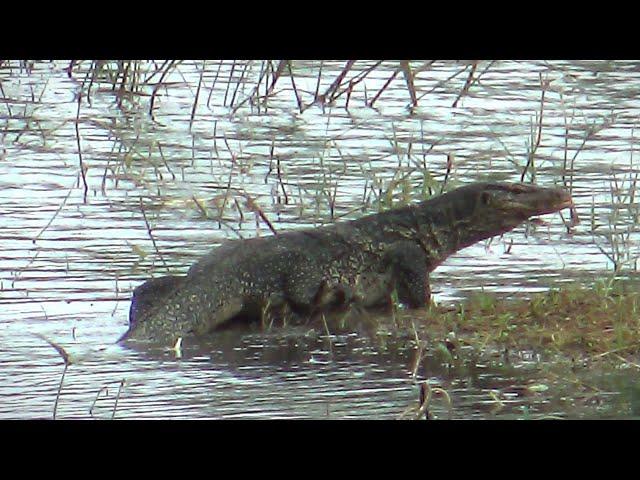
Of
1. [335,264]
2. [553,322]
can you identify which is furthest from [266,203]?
[553,322]

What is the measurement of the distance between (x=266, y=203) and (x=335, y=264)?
107cm

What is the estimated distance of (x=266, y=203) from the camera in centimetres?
795

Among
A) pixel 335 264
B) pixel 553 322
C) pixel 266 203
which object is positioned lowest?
pixel 553 322

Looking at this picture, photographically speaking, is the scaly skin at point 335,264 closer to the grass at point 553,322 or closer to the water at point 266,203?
the water at point 266,203

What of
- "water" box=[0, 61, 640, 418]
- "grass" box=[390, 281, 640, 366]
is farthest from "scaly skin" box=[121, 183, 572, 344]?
"grass" box=[390, 281, 640, 366]

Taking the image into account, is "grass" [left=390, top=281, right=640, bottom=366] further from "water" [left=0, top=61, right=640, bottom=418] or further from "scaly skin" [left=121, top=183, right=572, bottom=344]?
"scaly skin" [left=121, top=183, right=572, bottom=344]

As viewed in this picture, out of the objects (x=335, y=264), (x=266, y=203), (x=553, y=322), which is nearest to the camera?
(x=553, y=322)

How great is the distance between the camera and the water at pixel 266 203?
19.1 feet

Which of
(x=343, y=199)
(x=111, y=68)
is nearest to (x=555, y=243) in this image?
(x=343, y=199)

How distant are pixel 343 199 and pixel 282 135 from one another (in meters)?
0.93

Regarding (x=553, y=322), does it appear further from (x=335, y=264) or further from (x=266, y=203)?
(x=266, y=203)

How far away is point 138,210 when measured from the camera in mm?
7859

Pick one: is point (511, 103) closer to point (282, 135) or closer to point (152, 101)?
point (282, 135)

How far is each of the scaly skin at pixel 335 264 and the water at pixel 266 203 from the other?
14cm
